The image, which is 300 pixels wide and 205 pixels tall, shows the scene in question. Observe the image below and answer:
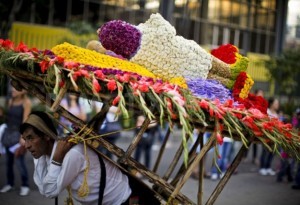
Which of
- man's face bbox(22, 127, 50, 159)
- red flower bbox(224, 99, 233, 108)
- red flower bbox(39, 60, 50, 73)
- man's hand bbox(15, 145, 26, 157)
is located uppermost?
red flower bbox(39, 60, 50, 73)

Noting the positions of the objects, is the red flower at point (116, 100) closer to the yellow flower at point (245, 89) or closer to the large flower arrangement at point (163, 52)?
the large flower arrangement at point (163, 52)

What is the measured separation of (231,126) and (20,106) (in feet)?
14.3

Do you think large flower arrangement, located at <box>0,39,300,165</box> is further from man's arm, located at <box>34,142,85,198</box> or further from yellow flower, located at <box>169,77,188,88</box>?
man's arm, located at <box>34,142,85,198</box>

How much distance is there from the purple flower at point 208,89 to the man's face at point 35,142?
1.26m

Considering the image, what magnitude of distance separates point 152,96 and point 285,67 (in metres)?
14.4

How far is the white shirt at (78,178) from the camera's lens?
9.91ft

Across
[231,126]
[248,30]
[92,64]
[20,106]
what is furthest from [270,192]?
[248,30]

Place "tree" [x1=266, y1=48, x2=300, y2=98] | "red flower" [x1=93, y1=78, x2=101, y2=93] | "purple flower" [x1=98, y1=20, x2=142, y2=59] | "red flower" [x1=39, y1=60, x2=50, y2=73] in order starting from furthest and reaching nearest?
1. "tree" [x1=266, y1=48, x2=300, y2=98]
2. "purple flower" [x1=98, y1=20, x2=142, y2=59]
3. "red flower" [x1=39, y1=60, x2=50, y2=73]
4. "red flower" [x1=93, y1=78, x2=101, y2=93]

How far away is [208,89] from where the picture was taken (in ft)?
10.8

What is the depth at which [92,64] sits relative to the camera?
9.77 ft

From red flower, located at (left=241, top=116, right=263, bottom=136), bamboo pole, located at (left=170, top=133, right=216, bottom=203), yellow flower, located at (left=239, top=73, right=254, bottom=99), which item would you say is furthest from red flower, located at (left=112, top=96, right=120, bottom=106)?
yellow flower, located at (left=239, top=73, right=254, bottom=99)

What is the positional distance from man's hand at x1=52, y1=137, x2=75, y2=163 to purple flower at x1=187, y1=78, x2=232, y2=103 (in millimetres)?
1043

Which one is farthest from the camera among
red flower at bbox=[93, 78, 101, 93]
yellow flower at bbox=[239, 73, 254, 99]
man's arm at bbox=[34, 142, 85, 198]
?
yellow flower at bbox=[239, 73, 254, 99]

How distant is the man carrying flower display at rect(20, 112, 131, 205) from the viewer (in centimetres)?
304
